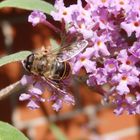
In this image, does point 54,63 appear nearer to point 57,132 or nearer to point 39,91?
point 39,91

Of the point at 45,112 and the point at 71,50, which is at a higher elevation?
the point at 71,50

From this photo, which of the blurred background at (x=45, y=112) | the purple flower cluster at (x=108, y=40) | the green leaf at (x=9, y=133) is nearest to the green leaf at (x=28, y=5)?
the purple flower cluster at (x=108, y=40)

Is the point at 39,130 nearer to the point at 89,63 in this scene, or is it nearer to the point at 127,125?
the point at 127,125

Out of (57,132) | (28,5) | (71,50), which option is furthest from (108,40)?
(57,132)

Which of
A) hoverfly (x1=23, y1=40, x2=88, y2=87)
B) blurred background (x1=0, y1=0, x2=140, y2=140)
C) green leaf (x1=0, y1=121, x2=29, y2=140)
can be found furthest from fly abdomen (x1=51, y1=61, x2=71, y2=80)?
blurred background (x1=0, y1=0, x2=140, y2=140)

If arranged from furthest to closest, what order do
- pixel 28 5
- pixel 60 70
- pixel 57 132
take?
pixel 57 132
pixel 28 5
pixel 60 70

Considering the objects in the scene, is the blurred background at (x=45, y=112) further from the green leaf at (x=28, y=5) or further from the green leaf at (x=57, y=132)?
the green leaf at (x=28, y=5)

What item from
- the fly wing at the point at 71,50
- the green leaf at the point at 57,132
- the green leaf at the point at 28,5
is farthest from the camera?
the green leaf at the point at 57,132
